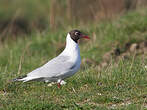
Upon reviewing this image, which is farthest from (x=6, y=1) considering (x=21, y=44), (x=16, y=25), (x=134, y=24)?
(x=134, y=24)

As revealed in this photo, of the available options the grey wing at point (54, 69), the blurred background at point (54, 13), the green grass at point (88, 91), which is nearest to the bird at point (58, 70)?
the grey wing at point (54, 69)

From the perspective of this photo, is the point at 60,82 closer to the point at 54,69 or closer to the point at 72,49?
the point at 54,69

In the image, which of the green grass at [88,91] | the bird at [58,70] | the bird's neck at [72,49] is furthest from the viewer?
the bird's neck at [72,49]

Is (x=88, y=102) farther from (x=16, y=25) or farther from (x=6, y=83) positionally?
(x=16, y=25)

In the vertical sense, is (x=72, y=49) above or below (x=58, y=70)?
above

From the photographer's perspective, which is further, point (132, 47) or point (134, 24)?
point (134, 24)

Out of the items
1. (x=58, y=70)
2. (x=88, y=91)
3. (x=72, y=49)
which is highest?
(x=72, y=49)

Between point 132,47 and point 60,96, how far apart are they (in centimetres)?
495

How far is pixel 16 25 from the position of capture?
1647cm

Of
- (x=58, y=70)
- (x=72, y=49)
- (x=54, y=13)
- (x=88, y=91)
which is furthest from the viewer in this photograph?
(x=54, y=13)

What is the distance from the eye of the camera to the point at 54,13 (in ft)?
40.6

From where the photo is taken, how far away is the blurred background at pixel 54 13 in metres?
12.6

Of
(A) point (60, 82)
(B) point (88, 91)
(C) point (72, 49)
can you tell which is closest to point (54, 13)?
(C) point (72, 49)

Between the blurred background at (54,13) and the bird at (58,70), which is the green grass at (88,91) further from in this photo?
the blurred background at (54,13)
